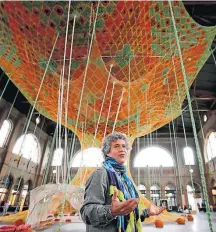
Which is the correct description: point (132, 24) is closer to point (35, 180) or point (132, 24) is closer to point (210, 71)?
point (210, 71)

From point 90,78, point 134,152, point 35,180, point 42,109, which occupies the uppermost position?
point 134,152

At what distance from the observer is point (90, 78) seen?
4.68 meters

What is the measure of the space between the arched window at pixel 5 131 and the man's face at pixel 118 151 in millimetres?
12567

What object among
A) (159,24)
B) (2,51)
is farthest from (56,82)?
(159,24)

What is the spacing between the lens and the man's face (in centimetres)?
103

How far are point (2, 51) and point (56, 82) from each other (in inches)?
53.2

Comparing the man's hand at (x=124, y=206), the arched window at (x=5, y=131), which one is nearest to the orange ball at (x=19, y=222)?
the man's hand at (x=124, y=206)

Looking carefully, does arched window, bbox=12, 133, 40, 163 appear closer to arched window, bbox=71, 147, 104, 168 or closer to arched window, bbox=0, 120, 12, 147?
arched window, bbox=0, 120, 12, 147

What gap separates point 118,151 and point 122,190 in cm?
22

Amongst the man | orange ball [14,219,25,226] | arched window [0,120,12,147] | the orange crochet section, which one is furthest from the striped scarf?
arched window [0,120,12,147]

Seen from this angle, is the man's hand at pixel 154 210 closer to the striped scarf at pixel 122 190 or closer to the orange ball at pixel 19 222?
the striped scarf at pixel 122 190

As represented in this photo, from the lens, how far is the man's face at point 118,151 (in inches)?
40.6

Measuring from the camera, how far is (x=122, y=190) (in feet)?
2.95

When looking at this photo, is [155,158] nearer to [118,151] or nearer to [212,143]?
[212,143]
